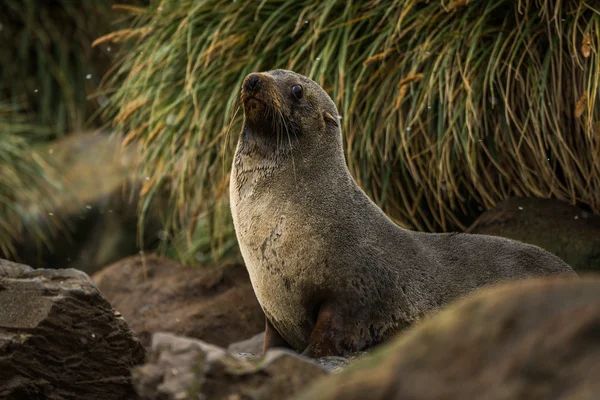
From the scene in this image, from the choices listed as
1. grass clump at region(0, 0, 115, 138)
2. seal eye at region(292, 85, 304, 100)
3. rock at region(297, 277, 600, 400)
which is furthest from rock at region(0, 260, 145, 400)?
grass clump at region(0, 0, 115, 138)

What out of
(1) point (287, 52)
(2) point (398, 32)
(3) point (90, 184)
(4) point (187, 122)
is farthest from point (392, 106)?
(3) point (90, 184)

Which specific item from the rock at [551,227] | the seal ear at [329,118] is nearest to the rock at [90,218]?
the rock at [551,227]

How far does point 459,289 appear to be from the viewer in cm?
418

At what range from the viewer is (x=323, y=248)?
3889mm

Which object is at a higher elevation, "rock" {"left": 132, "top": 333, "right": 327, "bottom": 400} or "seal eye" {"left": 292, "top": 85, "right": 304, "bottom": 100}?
"seal eye" {"left": 292, "top": 85, "right": 304, "bottom": 100}

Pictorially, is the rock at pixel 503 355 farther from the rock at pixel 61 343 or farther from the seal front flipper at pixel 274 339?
the seal front flipper at pixel 274 339

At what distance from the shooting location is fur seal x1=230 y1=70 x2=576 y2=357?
3857 mm

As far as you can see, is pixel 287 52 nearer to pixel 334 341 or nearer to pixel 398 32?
pixel 398 32

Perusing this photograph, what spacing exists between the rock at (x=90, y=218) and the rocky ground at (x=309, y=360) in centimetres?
441

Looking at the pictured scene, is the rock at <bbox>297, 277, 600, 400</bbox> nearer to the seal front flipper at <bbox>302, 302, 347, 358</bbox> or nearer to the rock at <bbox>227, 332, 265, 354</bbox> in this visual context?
the seal front flipper at <bbox>302, 302, 347, 358</bbox>

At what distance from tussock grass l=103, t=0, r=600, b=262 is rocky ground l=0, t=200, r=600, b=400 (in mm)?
1355

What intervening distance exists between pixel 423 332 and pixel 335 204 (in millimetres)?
2395

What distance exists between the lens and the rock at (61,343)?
12.3 feet

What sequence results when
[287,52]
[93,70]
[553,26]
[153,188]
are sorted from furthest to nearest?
1. [93,70]
2. [153,188]
3. [287,52]
4. [553,26]
